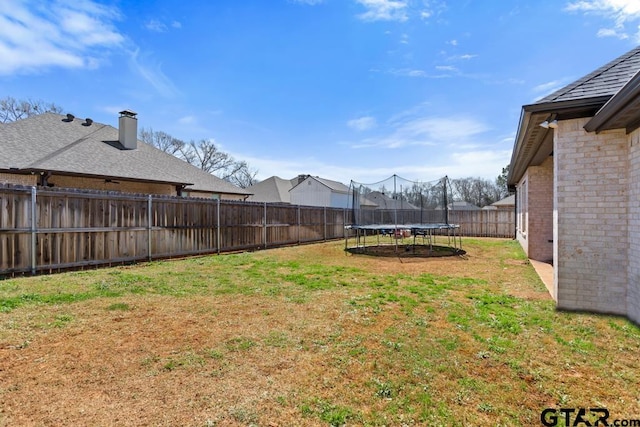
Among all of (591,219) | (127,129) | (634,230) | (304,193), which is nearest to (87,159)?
(127,129)

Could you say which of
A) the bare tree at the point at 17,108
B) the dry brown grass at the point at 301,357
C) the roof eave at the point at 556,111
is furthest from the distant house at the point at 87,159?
the roof eave at the point at 556,111

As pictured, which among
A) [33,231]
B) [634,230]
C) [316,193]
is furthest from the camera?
[316,193]

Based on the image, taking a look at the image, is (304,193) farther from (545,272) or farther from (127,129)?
(545,272)

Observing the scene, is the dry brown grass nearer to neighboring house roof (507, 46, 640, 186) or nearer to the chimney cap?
neighboring house roof (507, 46, 640, 186)

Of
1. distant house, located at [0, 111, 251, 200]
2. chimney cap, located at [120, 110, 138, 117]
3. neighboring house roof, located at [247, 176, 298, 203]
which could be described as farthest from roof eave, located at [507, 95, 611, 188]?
neighboring house roof, located at [247, 176, 298, 203]

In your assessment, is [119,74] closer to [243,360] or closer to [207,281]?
[207,281]

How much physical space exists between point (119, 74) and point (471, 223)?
59.0 feet

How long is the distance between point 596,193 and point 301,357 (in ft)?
12.4

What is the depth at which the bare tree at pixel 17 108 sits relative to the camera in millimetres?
19828

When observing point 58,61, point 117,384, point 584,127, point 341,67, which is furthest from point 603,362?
point 58,61

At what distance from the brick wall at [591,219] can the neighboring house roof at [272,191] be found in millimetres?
24463

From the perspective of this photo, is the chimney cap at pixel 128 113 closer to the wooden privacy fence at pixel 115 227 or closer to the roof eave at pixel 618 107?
the wooden privacy fence at pixel 115 227

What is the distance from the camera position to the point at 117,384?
86.8 inches

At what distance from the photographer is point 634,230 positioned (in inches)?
137
